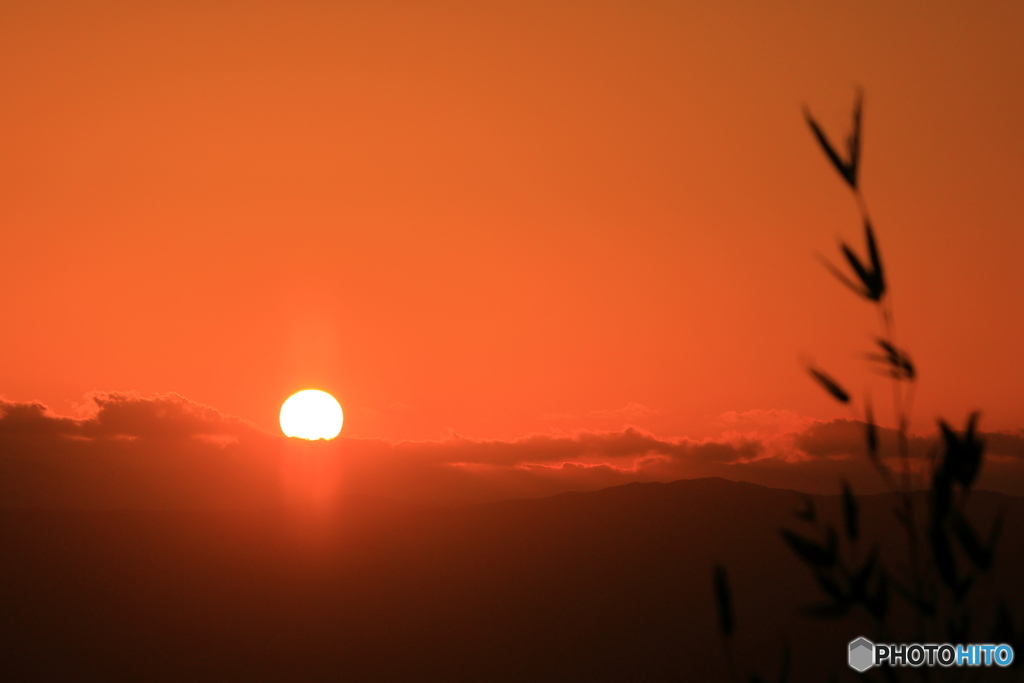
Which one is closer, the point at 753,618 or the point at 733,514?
the point at 753,618

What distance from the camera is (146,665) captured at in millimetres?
85500

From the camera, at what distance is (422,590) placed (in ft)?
337

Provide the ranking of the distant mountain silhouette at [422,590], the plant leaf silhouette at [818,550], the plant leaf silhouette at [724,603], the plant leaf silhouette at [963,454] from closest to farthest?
1. the plant leaf silhouette at [724,603]
2. the plant leaf silhouette at [963,454]
3. the plant leaf silhouette at [818,550]
4. the distant mountain silhouette at [422,590]

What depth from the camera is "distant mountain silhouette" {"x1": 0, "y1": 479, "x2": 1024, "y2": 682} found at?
3344 inches

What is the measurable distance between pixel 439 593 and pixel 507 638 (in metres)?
13.2

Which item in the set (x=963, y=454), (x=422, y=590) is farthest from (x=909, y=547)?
(x=422, y=590)

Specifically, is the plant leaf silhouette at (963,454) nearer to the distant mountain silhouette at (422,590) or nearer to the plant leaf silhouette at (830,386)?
the plant leaf silhouette at (830,386)

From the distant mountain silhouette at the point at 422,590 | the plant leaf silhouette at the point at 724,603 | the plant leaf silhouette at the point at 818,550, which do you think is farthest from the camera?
the distant mountain silhouette at the point at 422,590

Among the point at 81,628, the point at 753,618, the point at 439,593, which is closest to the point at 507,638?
the point at 439,593

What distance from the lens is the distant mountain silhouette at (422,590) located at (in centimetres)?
8494

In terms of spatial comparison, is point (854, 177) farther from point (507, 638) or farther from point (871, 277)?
point (507, 638)

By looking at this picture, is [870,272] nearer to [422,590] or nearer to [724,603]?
[724,603]

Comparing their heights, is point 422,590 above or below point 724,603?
below

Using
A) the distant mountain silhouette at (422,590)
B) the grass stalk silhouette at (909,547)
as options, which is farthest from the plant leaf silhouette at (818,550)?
the distant mountain silhouette at (422,590)
